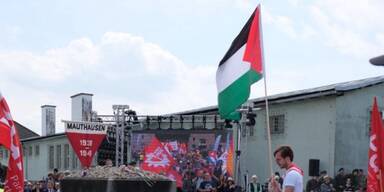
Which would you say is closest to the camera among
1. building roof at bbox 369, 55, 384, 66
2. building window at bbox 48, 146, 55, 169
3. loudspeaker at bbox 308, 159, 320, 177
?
building roof at bbox 369, 55, 384, 66

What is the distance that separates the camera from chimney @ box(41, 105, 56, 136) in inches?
2217

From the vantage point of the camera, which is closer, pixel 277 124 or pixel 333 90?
pixel 333 90

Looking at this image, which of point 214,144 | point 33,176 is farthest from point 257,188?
point 33,176

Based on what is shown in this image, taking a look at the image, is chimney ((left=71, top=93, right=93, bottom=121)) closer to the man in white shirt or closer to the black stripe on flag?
the black stripe on flag

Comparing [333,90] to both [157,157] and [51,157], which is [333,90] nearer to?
[157,157]

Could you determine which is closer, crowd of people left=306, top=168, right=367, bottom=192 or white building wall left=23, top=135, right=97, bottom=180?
crowd of people left=306, top=168, right=367, bottom=192

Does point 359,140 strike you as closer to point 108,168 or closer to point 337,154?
point 337,154

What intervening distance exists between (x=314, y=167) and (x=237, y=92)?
1609cm

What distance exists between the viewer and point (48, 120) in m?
57.2

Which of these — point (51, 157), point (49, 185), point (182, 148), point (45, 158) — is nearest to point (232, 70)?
point (49, 185)

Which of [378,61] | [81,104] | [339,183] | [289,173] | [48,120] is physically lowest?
[339,183]

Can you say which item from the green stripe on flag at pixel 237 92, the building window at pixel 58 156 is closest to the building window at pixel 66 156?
the building window at pixel 58 156

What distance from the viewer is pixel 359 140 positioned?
28.5 metres

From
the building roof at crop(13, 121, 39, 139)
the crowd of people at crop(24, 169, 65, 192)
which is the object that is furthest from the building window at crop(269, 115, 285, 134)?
the building roof at crop(13, 121, 39, 139)
